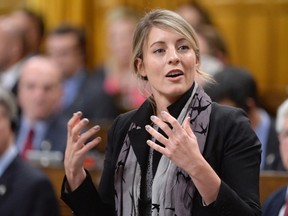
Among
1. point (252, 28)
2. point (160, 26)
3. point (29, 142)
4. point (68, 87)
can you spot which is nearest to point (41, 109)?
point (29, 142)

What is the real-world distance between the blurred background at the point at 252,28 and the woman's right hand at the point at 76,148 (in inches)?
166

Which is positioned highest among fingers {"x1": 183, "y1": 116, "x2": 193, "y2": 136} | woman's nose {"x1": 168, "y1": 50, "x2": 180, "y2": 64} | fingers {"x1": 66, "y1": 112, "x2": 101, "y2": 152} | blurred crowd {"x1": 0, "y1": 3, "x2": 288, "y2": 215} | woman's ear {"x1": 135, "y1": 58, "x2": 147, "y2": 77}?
woman's nose {"x1": 168, "y1": 50, "x2": 180, "y2": 64}

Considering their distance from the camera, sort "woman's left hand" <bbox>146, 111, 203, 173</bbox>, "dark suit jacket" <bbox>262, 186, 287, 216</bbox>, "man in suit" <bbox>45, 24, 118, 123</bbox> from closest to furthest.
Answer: "woman's left hand" <bbox>146, 111, 203, 173</bbox> < "dark suit jacket" <bbox>262, 186, 287, 216</bbox> < "man in suit" <bbox>45, 24, 118, 123</bbox>

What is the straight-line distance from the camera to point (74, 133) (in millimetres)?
2479

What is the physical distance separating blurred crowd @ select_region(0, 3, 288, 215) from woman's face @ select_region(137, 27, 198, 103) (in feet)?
4.65

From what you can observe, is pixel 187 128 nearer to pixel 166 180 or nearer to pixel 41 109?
pixel 166 180

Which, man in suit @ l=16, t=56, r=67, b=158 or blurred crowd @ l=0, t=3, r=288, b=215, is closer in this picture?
blurred crowd @ l=0, t=3, r=288, b=215

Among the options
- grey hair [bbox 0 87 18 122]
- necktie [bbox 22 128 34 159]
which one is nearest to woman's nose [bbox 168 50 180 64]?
grey hair [bbox 0 87 18 122]

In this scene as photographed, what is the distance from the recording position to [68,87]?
6512 millimetres

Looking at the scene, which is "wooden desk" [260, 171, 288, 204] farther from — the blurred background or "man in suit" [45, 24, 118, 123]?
the blurred background

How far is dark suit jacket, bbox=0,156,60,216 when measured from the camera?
3.89 metres

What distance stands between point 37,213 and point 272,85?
11.3ft

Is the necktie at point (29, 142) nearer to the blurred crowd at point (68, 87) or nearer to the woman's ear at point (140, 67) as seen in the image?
the blurred crowd at point (68, 87)

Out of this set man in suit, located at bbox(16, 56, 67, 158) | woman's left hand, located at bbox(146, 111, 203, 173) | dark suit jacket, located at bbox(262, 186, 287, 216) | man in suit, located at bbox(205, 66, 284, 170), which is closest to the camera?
woman's left hand, located at bbox(146, 111, 203, 173)
